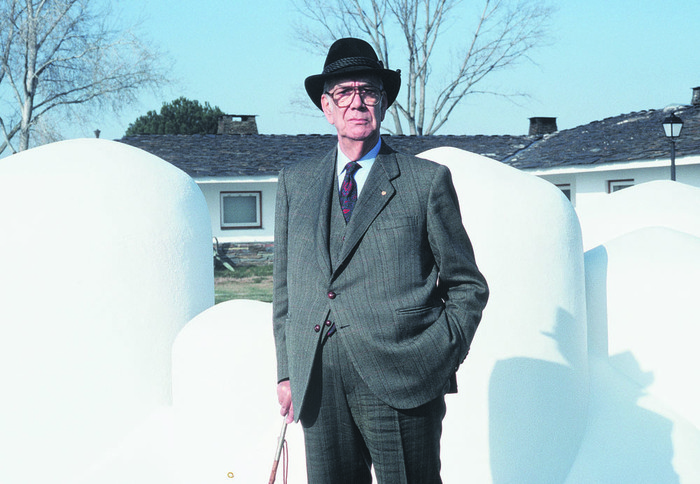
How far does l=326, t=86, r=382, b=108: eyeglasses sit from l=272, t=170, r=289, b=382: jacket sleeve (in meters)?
0.36

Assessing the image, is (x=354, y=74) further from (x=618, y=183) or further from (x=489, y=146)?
(x=489, y=146)

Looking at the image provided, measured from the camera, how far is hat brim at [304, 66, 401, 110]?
93.2 inches

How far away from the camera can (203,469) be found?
364 cm

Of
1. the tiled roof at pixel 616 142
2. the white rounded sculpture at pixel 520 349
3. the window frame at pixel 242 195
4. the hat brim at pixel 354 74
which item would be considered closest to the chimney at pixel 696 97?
the tiled roof at pixel 616 142

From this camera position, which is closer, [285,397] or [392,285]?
[392,285]

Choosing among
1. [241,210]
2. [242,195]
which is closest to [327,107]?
[242,195]

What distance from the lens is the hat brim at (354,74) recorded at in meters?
2.37

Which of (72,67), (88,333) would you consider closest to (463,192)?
(88,333)

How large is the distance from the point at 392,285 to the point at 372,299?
8cm

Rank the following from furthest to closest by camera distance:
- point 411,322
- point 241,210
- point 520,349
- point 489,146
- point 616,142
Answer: point 489,146
point 241,210
point 616,142
point 520,349
point 411,322

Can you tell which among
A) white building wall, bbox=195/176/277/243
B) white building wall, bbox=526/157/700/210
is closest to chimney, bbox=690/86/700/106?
white building wall, bbox=526/157/700/210

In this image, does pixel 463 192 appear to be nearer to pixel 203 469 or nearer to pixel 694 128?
pixel 203 469

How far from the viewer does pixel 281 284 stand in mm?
2547

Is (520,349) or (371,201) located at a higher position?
(371,201)
